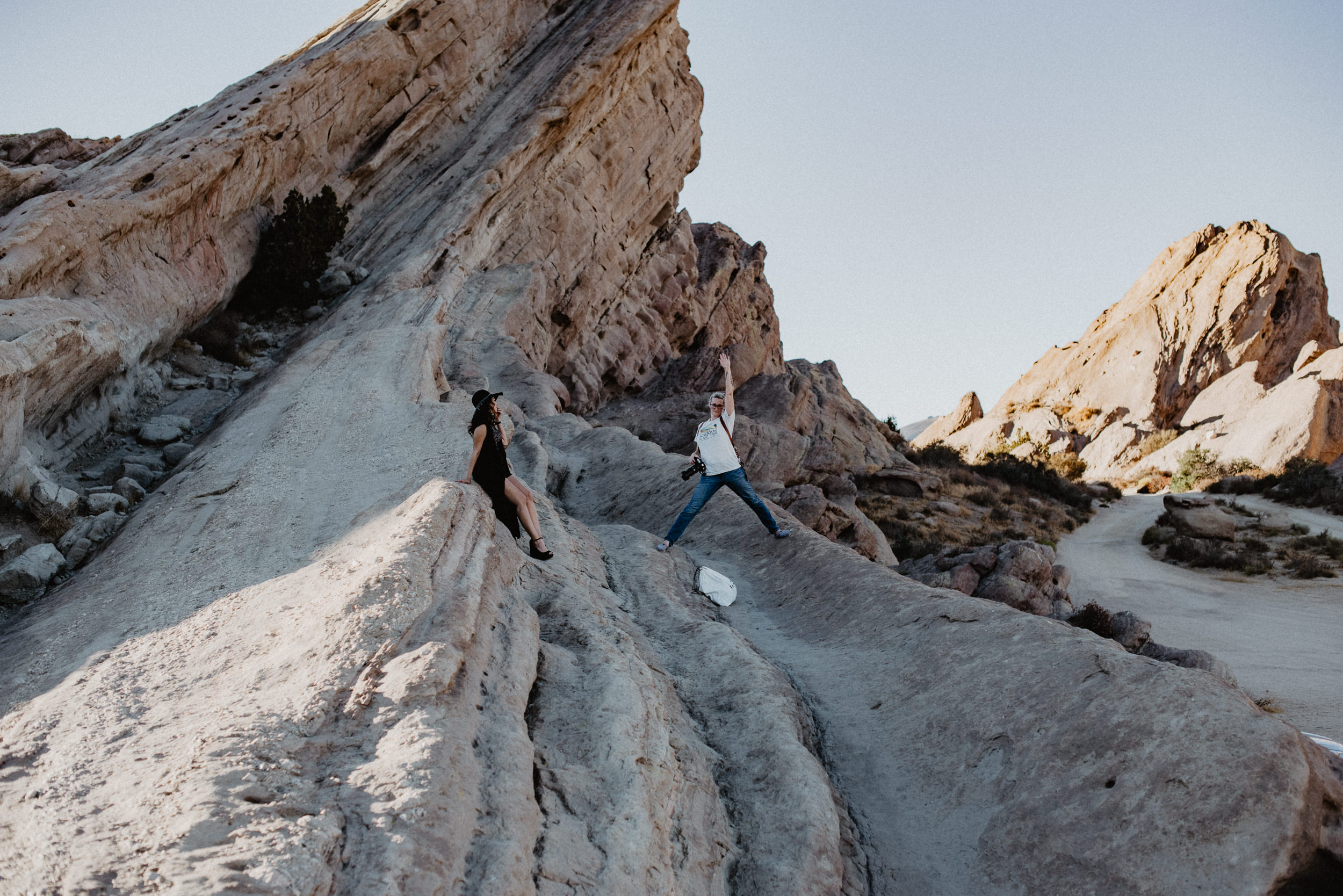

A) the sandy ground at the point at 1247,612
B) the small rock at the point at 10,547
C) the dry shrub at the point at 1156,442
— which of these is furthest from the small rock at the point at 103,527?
the dry shrub at the point at 1156,442

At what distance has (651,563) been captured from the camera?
9.44 meters

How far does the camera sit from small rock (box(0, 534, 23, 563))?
8.59 metres

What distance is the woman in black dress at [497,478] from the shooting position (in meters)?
7.94

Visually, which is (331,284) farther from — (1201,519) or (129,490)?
(1201,519)

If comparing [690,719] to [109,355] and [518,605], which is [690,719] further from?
[109,355]

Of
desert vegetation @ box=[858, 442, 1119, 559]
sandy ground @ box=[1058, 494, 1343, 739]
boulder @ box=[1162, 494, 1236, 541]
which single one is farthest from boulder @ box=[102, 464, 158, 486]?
boulder @ box=[1162, 494, 1236, 541]

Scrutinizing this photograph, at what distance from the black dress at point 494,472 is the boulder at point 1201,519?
20.5 m

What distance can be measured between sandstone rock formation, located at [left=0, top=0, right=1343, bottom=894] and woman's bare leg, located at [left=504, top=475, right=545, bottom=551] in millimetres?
422

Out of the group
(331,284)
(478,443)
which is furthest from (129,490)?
(331,284)

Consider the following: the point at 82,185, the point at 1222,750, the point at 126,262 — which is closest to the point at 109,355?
the point at 126,262

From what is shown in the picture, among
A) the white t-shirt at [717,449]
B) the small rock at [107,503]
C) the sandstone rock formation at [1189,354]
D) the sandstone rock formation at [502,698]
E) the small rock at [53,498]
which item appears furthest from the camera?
the sandstone rock formation at [1189,354]

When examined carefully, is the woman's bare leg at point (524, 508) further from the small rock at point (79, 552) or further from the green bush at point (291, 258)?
the green bush at point (291, 258)

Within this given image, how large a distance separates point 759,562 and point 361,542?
489 centimetres

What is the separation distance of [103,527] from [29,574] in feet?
4.37
